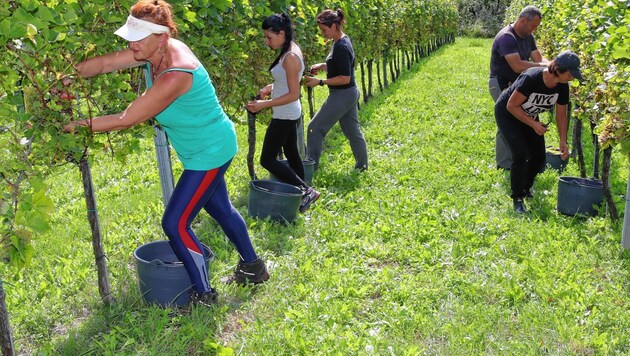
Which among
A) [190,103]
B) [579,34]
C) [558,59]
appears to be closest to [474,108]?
[579,34]

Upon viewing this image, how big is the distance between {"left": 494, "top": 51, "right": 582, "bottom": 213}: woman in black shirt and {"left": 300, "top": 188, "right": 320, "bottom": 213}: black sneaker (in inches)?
76.6

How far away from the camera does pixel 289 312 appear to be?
4207 millimetres

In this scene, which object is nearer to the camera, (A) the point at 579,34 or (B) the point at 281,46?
(B) the point at 281,46

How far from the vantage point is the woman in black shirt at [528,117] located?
5.90 metres

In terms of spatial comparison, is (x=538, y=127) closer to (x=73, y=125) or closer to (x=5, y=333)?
(x=73, y=125)

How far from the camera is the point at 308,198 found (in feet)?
20.8

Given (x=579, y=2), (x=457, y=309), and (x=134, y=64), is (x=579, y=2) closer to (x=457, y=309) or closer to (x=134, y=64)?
(x=457, y=309)

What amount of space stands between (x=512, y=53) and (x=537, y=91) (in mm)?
1453

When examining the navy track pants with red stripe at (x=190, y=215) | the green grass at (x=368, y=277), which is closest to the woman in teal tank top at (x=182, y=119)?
the navy track pants with red stripe at (x=190, y=215)

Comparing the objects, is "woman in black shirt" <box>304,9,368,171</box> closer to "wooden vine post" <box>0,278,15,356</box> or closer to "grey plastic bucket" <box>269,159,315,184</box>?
"grey plastic bucket" <box>269,159,315,184</box>

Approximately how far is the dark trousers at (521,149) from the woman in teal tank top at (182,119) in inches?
120

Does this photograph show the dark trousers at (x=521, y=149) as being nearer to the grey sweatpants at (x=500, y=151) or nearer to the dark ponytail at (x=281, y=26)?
the grey sweatpants at (x=500, y=151)

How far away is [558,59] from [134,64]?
139 inches

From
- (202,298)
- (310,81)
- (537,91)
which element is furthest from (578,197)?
(202,298)
